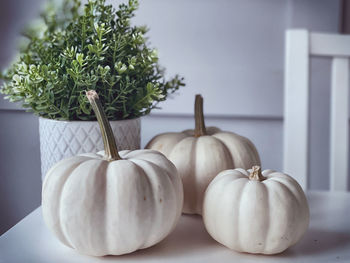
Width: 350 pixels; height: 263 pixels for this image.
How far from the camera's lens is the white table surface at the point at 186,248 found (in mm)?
476

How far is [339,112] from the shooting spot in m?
0.92

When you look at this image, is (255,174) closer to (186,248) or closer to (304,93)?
(186,248)

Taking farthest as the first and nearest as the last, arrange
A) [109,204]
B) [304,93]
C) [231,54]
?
[231,54], [304,93], [109,204]

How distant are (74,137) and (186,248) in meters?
0.21

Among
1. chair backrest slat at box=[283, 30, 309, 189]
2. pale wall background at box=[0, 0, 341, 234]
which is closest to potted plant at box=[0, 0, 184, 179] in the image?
chair backrest slat at box=[283, 30, 309, 189]

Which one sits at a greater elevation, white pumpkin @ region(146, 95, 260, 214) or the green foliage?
the green foliage

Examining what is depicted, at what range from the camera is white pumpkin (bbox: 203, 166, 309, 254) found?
46cm

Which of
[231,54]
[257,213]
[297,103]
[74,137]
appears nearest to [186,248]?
[257,213]

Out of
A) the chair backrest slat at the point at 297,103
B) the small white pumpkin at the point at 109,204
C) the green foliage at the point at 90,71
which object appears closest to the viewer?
the small white pumpkin at the point at 109,204

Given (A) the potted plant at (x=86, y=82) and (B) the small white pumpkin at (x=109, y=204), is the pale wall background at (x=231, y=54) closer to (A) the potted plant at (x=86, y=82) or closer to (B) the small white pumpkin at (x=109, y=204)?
(A) the potted plant at (x=86, y=82)

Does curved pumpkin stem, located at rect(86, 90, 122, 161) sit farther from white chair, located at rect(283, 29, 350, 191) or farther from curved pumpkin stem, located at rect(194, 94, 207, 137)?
white chair, located at rect(283, 29, 350, 191)

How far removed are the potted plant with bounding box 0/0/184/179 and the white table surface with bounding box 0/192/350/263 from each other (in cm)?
12

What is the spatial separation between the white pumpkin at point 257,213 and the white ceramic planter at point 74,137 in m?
0.18

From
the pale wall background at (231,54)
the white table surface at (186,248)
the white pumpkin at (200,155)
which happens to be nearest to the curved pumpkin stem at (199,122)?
the white pumpkin at (200,155)
